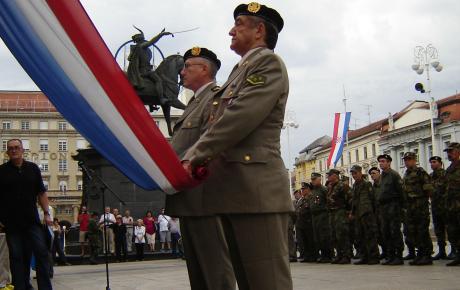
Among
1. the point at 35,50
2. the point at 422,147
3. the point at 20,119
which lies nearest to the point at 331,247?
the point at 35,50

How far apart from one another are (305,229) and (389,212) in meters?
3.34

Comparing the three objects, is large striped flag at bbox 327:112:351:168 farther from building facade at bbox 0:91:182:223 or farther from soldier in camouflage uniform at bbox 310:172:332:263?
building facade at bbox 0:91:182:223

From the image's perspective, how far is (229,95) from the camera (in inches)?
149

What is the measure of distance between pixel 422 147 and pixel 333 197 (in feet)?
215

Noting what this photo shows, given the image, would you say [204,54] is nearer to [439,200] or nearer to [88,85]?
[88,85]

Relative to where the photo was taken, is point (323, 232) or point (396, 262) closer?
point (396, 262)

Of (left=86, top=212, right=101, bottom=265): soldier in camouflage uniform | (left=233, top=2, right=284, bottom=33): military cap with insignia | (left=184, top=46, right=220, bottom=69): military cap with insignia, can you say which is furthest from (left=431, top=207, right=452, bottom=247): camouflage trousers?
(left=86, top=212, right=101, bottom=265): soldier in camouflage uniform

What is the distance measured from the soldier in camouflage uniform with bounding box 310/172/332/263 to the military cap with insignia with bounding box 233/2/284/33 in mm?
10066

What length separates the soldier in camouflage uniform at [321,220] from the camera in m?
13.5

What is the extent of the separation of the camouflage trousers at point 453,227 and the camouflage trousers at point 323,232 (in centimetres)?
307

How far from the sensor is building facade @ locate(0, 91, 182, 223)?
321 ft

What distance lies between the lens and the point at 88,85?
3.83 m

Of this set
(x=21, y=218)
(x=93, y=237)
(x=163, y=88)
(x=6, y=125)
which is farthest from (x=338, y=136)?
(x=6, y=125)

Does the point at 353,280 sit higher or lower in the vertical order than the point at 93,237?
lower
